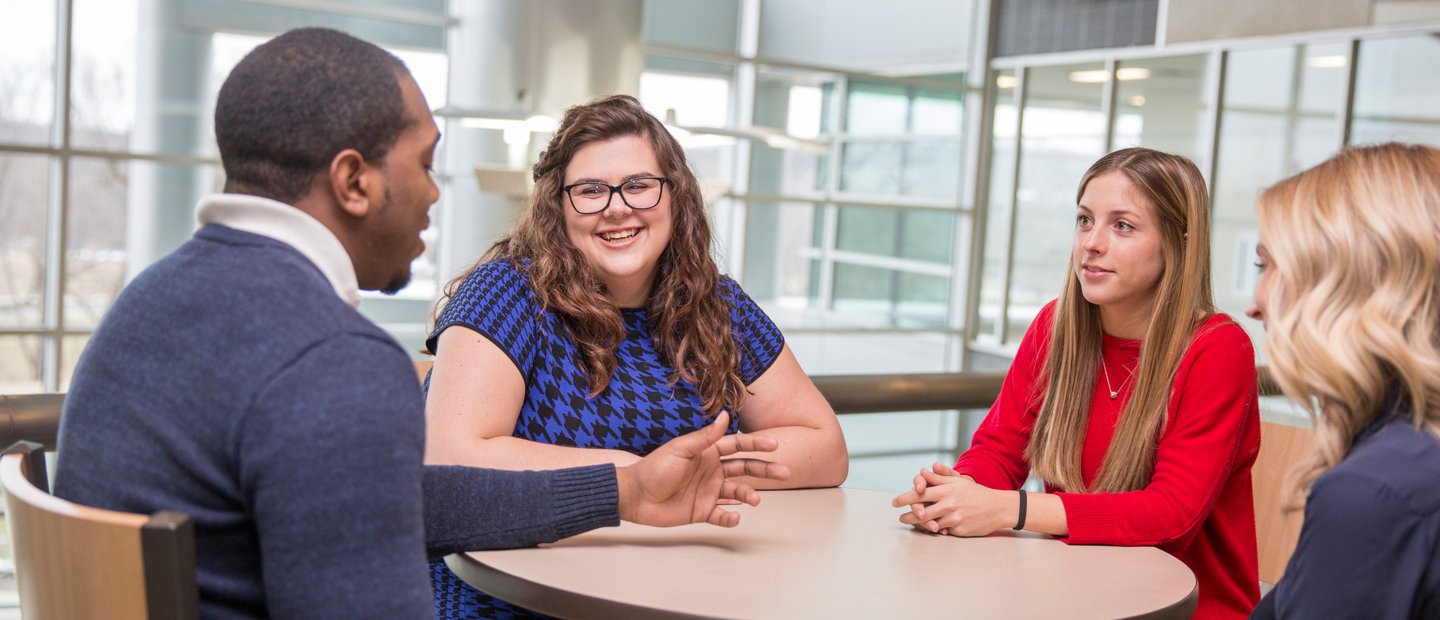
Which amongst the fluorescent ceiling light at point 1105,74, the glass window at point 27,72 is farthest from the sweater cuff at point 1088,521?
the fluorescent ceiling light at point 1105,74

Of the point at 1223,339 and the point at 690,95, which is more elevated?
the point at 690,95

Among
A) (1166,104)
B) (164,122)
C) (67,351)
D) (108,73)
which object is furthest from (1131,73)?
(67,351)

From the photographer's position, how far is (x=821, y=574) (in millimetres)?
1499

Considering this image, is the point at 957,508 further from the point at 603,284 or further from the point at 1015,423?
the point at 603,284

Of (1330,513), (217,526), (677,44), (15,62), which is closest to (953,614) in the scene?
(1330,513)

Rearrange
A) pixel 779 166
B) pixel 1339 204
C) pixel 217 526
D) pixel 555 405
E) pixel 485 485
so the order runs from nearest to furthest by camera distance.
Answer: pixel 217 526, pixel 1339 204, pixel 485 485, pixel 555 405, pixel 779 166

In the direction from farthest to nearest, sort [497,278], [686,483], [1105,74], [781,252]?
[781,252] < [1105,74] < [497,278] < [686,483]

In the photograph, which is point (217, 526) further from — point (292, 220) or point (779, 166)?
point (779, 166)

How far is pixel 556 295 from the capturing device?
1.98 meters

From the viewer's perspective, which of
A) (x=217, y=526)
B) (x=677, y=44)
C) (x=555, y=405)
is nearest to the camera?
(x=217, y=526)

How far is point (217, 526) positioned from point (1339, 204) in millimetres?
1061

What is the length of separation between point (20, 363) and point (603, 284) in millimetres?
6902

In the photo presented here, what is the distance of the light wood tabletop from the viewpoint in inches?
53.5

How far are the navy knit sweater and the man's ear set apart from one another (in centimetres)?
7
